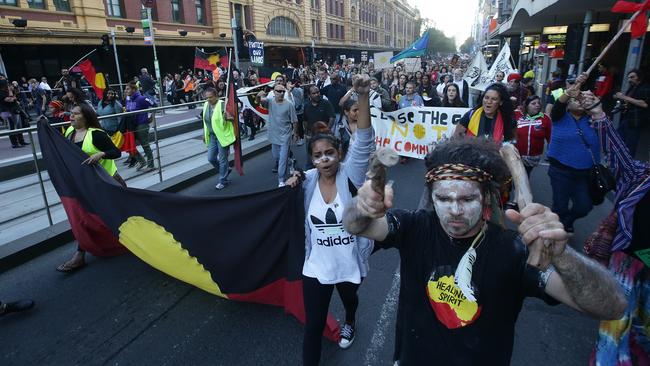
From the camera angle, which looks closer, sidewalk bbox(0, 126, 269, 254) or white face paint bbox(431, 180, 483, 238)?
white face paint bbox(431, 180, 483, 238)

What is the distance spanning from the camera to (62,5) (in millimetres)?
21469

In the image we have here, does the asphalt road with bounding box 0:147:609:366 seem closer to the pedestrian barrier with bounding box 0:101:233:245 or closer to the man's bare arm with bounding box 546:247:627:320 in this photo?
the pedestrian barrier with bounding box 0:101:233:245

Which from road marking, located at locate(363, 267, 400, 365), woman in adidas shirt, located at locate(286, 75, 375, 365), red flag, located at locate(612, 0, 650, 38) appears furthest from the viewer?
red flag, located at locate(612, 0, 650, 38)

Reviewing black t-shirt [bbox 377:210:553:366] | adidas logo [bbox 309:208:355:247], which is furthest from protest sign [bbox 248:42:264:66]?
black t-shirt [bbox 377:210:553:366]

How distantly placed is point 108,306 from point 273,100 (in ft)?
16.0

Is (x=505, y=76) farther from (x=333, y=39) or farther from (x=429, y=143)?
(x=333, y=39)

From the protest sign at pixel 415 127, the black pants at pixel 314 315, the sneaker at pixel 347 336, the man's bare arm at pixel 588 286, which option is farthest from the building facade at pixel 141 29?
the man's bare arm at pixel 588 286

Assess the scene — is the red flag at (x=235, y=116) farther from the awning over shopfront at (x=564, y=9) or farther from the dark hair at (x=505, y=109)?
the awning over shopfront at (x=564, y=9)

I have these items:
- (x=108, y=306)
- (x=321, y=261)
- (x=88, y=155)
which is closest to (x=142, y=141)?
(x=88, y=155)

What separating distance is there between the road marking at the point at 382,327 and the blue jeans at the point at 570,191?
6.89 ft

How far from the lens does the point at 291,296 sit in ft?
10.9

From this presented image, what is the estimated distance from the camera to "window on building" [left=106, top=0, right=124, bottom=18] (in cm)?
2427

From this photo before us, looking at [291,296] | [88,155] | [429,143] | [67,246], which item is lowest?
[67,246]

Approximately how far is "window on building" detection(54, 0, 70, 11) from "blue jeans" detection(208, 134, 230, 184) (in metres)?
19.7
